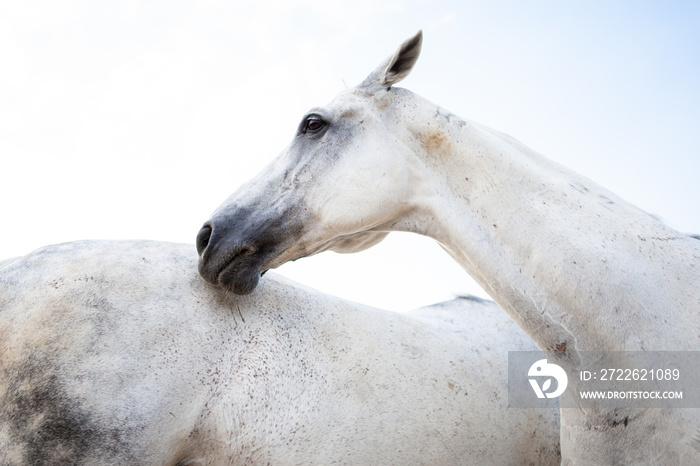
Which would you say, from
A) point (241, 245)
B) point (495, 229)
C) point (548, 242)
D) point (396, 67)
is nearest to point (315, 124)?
point (396, 67)

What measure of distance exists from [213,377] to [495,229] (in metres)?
1.33

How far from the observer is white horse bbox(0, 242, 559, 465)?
6.51ft

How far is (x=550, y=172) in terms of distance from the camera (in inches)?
98.0

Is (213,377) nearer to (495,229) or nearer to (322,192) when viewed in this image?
(322,192)

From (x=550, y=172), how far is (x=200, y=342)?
172 centimetres

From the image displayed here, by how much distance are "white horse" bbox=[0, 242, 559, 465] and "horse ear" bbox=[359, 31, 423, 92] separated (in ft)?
3.65

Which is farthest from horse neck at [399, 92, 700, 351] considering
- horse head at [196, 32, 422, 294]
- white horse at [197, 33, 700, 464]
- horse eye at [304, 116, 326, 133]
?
horse eye at [304, 116, 326, 133]

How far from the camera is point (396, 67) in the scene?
2.70m

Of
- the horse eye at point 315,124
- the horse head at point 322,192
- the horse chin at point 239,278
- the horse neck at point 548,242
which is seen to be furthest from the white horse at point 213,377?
the horse eye at point 315,124

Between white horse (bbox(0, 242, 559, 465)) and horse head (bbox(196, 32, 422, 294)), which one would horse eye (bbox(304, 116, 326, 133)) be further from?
white horse (bbox(0, 242, 559, 465))

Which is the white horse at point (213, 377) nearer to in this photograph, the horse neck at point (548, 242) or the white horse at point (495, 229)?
the white horse at point (495, 229)

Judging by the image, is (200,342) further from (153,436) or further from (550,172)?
(550,172)

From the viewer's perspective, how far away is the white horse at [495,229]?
2043mm

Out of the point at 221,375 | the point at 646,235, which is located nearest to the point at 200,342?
the point at 221,375
